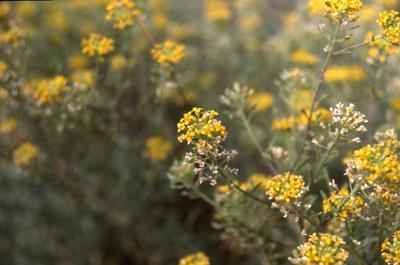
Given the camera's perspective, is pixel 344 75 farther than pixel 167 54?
Yes

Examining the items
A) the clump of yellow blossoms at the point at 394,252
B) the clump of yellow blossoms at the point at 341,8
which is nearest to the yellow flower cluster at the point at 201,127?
the clump of yellow blossoms at the point at 341,8

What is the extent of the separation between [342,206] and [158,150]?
2549 mm

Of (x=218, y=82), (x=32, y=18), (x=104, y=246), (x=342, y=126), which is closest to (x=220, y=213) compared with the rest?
(x=342, y=126)

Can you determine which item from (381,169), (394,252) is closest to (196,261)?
(394,252)

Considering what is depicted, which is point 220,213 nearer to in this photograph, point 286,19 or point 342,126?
point 342,126

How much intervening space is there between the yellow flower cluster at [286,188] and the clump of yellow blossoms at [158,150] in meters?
2.29

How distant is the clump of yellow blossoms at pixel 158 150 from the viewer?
4691mm

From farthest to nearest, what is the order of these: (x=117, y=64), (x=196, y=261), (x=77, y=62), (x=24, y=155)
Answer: (x=77, y=62)
(x=117, y=64)
(x=24, y=155)
(x=196, y=261)

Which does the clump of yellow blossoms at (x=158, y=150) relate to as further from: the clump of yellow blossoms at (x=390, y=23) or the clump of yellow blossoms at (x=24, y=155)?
the clump of yellow blossoms at (x=390, y=23)

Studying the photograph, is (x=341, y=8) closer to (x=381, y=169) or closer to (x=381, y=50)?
(x=381, y=169)

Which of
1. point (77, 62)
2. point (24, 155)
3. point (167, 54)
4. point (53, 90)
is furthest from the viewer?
point (77, 62)

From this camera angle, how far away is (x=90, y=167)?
15.5ft

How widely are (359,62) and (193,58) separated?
2.42 m

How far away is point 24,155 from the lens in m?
4.12
